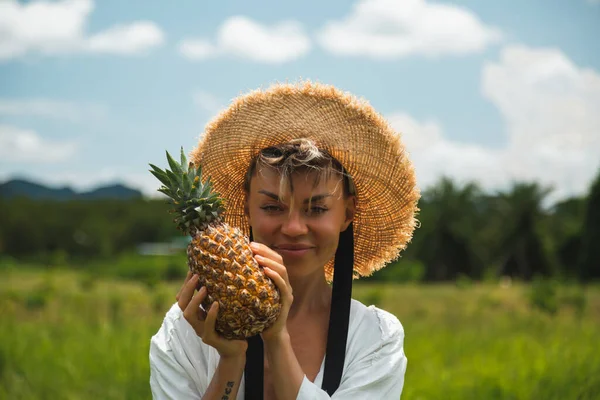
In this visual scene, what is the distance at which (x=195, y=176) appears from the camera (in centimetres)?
207

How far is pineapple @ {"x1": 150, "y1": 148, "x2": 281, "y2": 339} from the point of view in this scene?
1.88 m

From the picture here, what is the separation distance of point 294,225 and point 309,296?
436 mm

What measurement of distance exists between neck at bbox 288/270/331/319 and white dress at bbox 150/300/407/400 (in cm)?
18

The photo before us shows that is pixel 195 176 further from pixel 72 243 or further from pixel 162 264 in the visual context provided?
pixel 72 243

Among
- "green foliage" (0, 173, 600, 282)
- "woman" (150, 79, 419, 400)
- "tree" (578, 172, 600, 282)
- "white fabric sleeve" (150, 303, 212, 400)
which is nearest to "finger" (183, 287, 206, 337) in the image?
"woman" (150, 79, 419, 400)

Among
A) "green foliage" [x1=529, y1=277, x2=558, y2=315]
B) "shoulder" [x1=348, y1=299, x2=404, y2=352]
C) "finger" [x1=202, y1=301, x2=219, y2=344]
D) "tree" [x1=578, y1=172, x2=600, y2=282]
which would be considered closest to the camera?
"finger" [x1=202, y1=301, x2=219, y2=344]

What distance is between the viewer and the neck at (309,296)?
8.52 feet

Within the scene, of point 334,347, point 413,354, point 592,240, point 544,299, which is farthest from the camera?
point 592,240

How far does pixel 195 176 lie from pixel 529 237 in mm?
30770

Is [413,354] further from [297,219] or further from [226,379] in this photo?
[226,379]

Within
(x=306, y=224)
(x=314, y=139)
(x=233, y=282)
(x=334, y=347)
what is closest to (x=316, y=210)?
(x=306, y=224)

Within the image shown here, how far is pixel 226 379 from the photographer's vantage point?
209 centimetres

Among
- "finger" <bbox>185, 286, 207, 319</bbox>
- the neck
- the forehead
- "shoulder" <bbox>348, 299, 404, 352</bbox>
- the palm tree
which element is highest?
the forehead

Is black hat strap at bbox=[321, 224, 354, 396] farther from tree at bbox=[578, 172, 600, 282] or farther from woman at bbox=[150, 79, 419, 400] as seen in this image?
tree at bbox=[578, 172, 600, 282]
